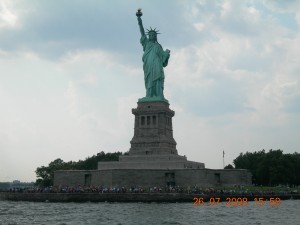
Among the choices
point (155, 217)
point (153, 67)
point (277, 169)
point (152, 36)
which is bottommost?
point (155, 217)

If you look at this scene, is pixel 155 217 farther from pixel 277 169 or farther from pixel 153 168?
pixel 277 169

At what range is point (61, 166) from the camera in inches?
A: 3723

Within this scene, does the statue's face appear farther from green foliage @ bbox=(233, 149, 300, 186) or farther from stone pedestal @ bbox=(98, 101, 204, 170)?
green foliage @ bbox=(233, 149, 300, 186)

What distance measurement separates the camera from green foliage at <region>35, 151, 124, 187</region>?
93688 mm

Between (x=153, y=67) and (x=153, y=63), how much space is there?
0.65 meters

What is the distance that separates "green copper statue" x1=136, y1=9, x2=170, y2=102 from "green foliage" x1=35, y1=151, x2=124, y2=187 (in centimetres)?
2688

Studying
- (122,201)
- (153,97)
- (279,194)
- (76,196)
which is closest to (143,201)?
(122,201)

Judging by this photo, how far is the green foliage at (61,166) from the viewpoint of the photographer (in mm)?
93688

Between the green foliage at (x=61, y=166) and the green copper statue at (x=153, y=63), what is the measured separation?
88.2ft

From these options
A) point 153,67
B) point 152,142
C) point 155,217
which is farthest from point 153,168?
point 155,217
